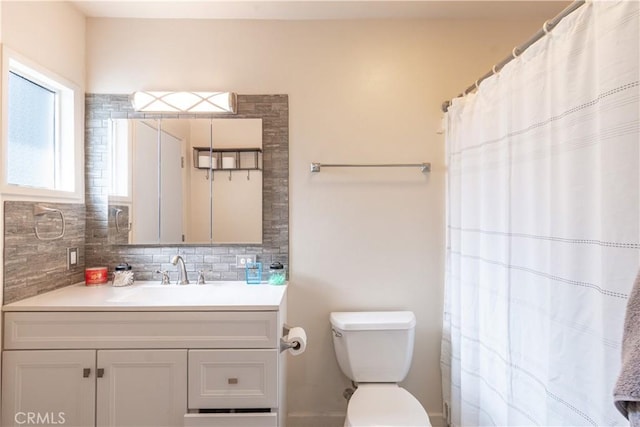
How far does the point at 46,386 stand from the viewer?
140 cm

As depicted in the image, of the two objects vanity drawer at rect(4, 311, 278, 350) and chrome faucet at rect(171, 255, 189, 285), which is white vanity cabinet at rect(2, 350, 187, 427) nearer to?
vanity drawer at rect(4, 311, 278, 350)

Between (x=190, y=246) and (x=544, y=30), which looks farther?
(x=190, y=246)

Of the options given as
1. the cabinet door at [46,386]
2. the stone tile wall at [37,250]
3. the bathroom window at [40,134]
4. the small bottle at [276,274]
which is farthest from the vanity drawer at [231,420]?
the bathroom window at [40,134]

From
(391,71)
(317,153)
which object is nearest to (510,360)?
(317,153)

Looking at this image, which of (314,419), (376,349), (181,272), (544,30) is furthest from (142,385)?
(544,30)

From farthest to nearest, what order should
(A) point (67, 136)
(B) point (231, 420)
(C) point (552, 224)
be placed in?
(A) point (67, 136) → (B) point (231, 420) → (C) point (552, 224)

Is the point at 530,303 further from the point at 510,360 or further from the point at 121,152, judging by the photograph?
the point at 121,152

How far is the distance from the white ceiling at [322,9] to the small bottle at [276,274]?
1.51m

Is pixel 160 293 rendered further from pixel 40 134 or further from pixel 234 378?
pixel 40 134

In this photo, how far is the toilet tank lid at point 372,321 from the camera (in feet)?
5.71

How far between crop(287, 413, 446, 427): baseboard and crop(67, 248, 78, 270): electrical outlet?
61.7 inches

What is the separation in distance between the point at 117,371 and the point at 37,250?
753 mm

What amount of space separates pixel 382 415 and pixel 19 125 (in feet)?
7.43

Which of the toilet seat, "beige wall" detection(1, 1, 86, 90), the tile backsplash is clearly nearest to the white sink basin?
the tile backsplash
